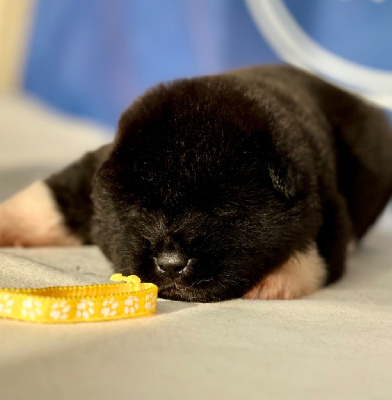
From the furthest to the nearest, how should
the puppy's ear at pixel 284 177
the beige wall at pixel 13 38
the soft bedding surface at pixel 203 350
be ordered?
1. the beige wall at pixel 13 38
2. the puppy's ear at pixel 284 177
3. the soft bedding surface at pixel 203 350

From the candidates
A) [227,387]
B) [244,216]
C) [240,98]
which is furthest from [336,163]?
[227,387]

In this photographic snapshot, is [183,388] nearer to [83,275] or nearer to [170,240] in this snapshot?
[170,240]

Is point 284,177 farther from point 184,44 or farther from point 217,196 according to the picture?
point 184,44

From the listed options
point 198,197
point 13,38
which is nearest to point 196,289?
point 198,197

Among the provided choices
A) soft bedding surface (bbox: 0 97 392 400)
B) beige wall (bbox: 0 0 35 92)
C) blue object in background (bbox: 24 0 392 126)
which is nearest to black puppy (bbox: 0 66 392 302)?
soft bedding surface (bbox: 0 97 392 400)

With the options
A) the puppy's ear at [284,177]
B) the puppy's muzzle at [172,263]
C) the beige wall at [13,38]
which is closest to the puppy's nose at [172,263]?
the puppy's muzzle at [172,263]

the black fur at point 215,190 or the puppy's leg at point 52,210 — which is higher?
the black fur at point 215,190

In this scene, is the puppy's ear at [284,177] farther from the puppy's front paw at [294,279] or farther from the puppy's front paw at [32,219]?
the puppy's front paw at [32,219]
